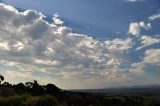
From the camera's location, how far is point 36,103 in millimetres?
48188

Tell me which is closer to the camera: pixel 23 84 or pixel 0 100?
pixel 0 100

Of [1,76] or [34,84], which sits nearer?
[34,84]

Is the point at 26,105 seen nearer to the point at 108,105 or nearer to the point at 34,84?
the point at 108,105

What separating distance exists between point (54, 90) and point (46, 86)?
2425 millimetres

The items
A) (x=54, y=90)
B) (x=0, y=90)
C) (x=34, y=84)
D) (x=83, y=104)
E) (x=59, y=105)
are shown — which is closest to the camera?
(x=59, y=105)

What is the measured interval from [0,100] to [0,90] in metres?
18.5

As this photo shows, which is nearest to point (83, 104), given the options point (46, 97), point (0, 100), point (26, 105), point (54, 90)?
point (46, 97)

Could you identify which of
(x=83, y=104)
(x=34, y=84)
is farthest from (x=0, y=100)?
(x=34, y=84)

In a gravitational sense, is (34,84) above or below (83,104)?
above

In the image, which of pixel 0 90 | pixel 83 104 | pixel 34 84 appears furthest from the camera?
pixel 34 84

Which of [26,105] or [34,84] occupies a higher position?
[34,84]

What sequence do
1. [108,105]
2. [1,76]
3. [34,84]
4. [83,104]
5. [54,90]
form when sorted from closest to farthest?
[83,104] → [108,105] → [54,90] → [34,84] → [1,76]

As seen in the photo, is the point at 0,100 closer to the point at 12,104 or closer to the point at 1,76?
Result: the point at 12,104

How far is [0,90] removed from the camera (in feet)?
218
